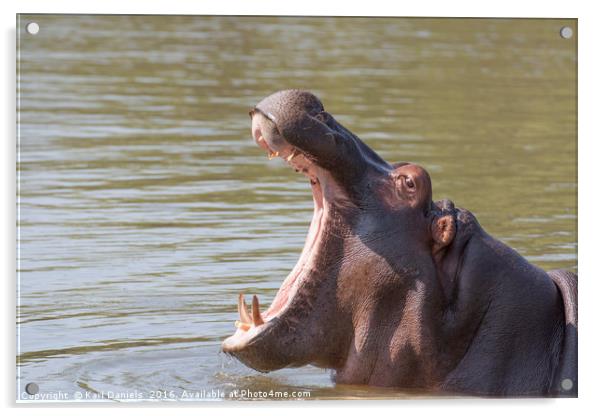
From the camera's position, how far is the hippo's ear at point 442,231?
21.8ft

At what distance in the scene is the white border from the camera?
5699mm

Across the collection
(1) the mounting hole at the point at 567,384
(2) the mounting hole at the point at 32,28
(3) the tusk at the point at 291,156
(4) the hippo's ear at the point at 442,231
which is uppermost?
(2) the mounting hole at the point at 32,28

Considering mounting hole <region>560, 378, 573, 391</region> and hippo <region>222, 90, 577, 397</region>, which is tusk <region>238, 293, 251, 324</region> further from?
mounting hole <region>560, 378, 573, 391</region>

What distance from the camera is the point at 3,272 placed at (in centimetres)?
567

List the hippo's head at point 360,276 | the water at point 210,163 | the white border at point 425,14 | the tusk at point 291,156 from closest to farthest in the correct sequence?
the white border at point 425,14, the tusk at point 291,156, the hippo's head at point 360,276, the water at point 210,163

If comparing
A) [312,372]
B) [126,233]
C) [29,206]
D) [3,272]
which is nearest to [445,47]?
[126,233]

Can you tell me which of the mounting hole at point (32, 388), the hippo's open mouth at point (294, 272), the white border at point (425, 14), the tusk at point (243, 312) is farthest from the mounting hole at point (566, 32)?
the mounting hole at point (32, 388)

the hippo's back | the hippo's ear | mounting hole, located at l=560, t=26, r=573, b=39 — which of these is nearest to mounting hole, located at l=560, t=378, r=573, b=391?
the hippo's back

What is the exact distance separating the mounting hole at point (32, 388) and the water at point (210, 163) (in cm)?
5

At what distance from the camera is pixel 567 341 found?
21.7 ft

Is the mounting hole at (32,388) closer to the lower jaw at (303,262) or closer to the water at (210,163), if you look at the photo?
the water at (210,163)

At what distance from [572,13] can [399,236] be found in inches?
46.9

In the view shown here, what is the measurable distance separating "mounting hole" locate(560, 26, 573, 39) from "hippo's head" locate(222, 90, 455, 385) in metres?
0.87

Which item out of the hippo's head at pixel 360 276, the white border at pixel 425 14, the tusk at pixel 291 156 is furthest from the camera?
the hippo's head at pixel 360 276
